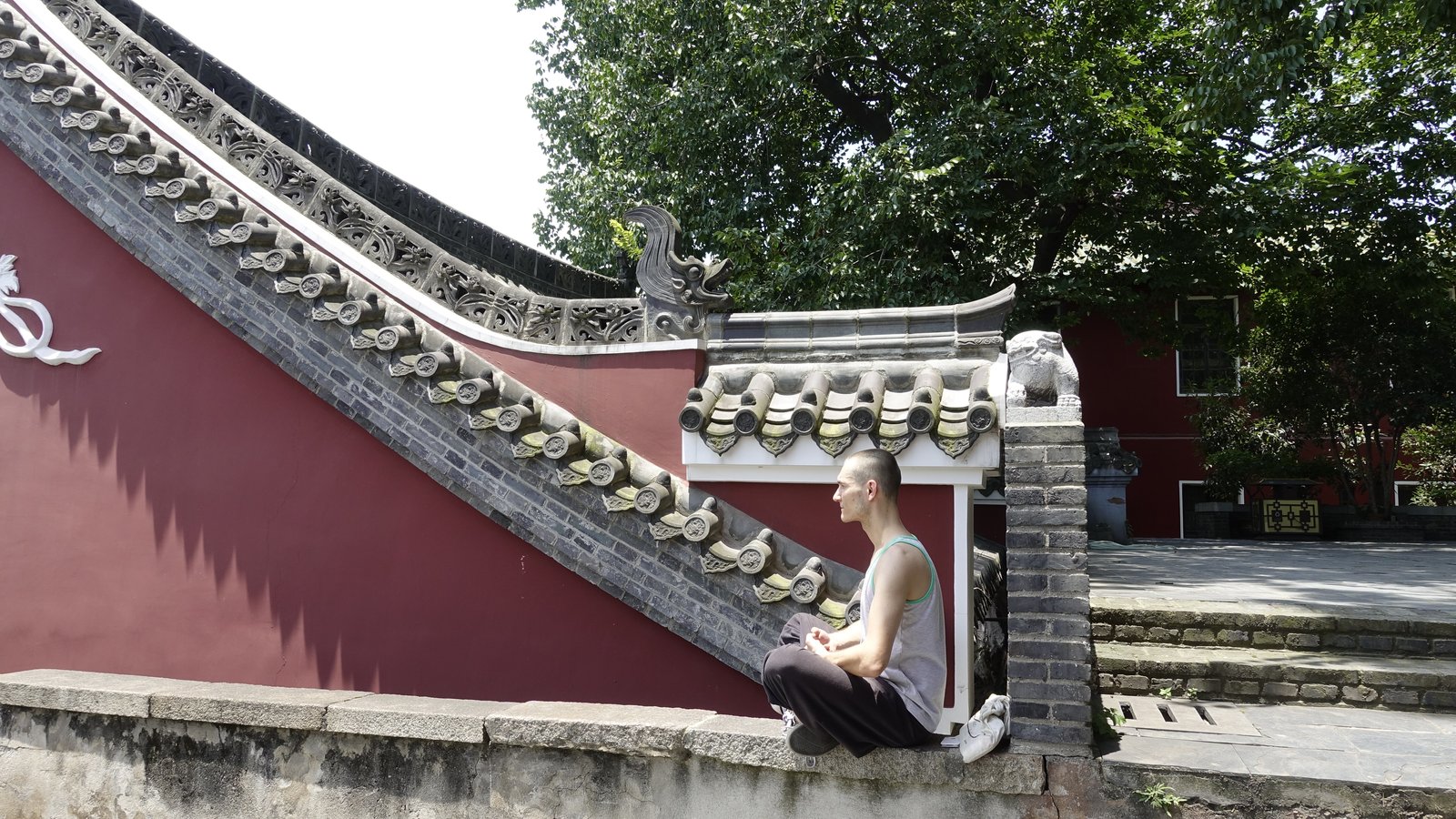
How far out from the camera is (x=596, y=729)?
3820 millimetres

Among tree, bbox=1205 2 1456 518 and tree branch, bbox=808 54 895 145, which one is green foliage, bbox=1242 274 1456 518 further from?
tree branch, bbox=808 54 895 145

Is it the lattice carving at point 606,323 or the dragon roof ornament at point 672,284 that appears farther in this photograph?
the lattice carving at point 606,323

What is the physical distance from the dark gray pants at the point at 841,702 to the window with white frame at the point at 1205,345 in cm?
1423

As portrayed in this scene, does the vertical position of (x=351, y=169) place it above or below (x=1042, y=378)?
above

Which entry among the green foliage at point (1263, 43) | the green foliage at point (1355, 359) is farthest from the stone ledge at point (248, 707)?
the green foliage at point (1355, 359)

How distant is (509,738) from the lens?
393 cm

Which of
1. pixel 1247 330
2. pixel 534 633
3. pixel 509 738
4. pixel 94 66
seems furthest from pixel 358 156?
pixel 1247 330

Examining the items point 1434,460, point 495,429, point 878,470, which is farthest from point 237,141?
point 1434,460

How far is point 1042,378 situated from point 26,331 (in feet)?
21.2

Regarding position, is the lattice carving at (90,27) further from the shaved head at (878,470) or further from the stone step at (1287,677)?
the stone step at (1287,677)

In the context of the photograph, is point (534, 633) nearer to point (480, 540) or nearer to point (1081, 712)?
point (480, 540)

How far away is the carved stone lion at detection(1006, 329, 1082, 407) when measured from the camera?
13.2ft

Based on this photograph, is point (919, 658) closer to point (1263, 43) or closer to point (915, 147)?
point (1263, 43)

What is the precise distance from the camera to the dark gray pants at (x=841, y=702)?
3387 millimetres
